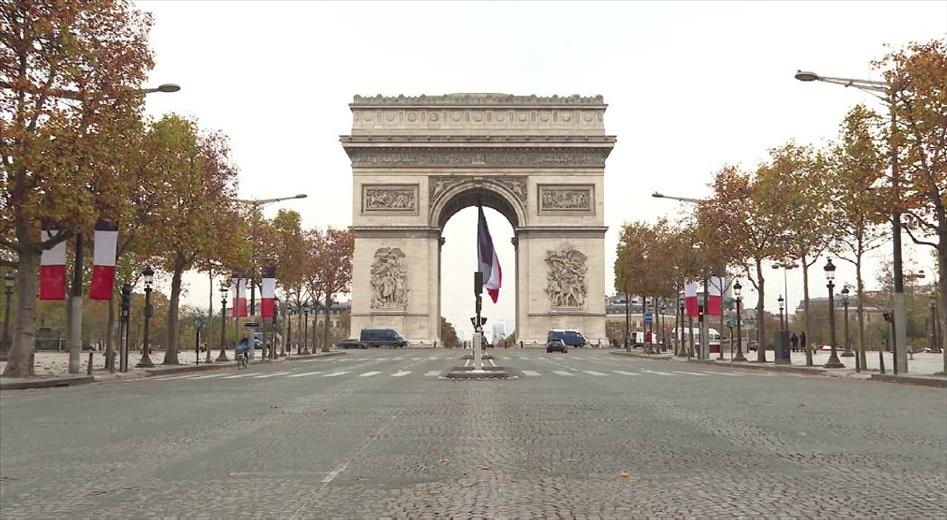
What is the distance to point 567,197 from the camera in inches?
2704

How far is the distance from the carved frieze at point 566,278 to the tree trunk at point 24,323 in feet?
157

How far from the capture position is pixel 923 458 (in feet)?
26.8

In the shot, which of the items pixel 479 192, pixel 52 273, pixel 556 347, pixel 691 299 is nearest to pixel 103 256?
pixel 52 273

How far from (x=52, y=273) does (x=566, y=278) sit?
154ft

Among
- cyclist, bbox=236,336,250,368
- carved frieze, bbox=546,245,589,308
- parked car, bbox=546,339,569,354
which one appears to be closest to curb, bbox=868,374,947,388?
cyclist, bbox=236,336,250,368

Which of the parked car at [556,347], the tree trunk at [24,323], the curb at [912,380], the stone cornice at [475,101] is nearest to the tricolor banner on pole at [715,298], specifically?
the parked car at [556,347]

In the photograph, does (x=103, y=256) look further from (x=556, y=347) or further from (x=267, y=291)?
(x=556, y=347)

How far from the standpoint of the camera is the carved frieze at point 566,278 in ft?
220

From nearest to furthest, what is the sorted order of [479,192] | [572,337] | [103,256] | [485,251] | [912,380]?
[912,380], [103,256], [485,251], [572,337], [479,192]

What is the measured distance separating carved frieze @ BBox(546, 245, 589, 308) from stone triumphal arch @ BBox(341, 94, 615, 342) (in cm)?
7

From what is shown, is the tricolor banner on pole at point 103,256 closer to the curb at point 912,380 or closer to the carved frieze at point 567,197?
the curb at point 912,380

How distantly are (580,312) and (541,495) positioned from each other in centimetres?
6143

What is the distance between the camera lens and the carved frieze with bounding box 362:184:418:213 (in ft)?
224

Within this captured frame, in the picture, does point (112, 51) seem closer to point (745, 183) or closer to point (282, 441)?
point (282, 441)
